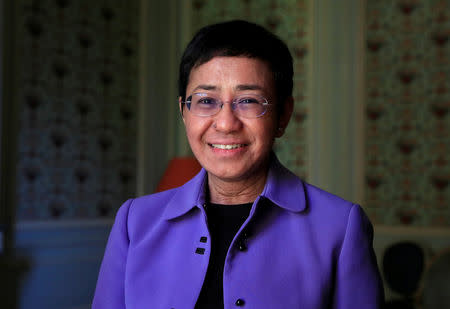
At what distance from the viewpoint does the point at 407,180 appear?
302cm

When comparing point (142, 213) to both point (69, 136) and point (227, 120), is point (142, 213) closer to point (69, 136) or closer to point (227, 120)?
point (227, 120)

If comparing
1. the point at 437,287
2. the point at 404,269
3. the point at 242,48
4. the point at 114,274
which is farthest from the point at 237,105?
the point at 404,269

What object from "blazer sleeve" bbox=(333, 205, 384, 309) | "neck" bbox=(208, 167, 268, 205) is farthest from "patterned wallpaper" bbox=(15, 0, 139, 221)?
"blazer sleeve" bbox=(333, 205, 384, 309)

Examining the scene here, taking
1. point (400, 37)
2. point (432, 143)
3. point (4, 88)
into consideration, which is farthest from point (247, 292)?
point (400, 37)

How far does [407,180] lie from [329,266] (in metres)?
2.27

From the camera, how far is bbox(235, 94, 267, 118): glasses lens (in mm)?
987

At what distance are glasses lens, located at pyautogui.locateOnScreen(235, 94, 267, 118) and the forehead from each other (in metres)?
0.02

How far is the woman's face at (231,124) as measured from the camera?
98 cm

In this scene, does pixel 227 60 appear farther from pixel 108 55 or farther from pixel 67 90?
pixel 108 55

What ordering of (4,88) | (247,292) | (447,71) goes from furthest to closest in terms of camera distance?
(447,71) < (4,88) < (247,292)

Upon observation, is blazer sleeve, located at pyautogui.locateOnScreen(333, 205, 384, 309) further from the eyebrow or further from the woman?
the eyebrow

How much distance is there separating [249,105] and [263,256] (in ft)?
1.09

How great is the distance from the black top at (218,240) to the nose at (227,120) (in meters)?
0.21

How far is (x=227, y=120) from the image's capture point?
980 mm
